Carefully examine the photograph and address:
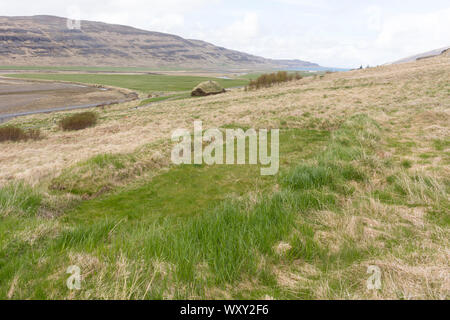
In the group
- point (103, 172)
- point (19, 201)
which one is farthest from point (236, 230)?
point (103, 172)

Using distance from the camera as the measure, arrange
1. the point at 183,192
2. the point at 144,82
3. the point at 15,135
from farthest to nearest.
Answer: the point at 144,82 < the point at 15,135 < the point at 183,192

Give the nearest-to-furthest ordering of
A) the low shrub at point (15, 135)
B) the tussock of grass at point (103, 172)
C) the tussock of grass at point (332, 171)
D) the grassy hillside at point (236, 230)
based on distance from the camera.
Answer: the grassy hillside at point (236, 230) → the tussock of grass at point (332, 171) → the tussock of grass at point (103, 172) → the low shrub at point (15, 135)

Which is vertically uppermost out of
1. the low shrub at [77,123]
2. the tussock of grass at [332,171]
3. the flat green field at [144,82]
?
the flat green field at [144,82]

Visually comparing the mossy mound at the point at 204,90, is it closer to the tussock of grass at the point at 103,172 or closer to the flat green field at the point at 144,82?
the flat green field at the point at 144,82

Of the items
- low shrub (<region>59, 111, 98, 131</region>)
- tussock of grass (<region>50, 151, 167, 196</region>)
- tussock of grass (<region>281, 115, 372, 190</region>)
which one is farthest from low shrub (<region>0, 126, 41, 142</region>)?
tussock of grass (<region>281, 115, 372, 190</region>)

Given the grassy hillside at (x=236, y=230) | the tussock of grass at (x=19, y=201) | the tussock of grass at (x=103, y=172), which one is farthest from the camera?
the tussock of grass at (x=103, y=172)

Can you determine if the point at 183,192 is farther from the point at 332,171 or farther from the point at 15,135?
the point at 15,135

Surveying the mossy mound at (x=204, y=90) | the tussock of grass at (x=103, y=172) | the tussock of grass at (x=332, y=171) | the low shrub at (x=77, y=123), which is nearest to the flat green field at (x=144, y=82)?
the mossy mound at (x=204, y=90)

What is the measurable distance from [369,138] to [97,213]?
9.57 meters

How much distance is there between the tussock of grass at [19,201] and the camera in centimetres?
483

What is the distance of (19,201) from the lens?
5258 millimetres

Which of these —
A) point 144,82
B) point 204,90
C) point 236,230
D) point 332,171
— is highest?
point 144,82

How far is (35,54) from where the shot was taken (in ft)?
651

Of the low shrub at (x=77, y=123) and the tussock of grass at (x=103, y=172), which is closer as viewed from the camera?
the tussock of grass at (x=103, y=172)
